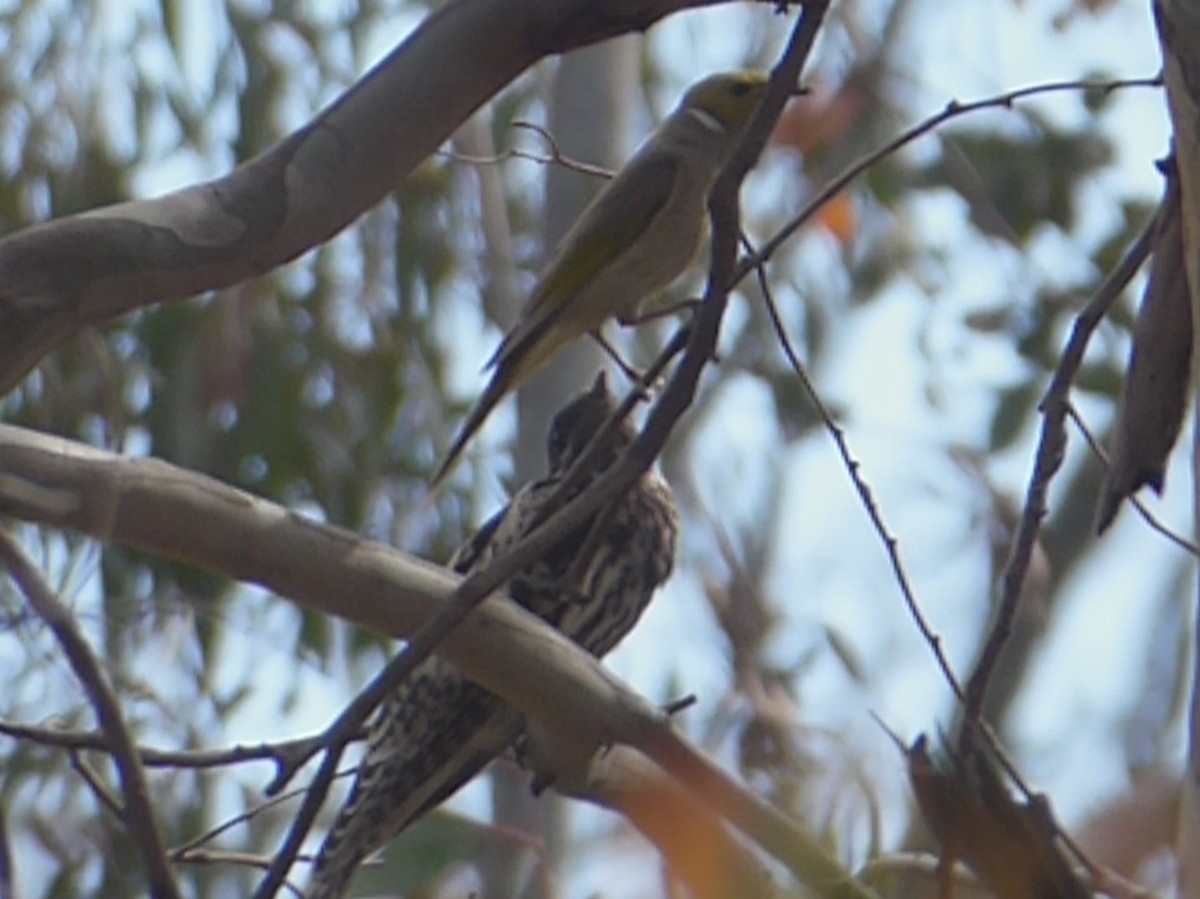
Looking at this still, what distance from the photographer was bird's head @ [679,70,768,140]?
3170 mm

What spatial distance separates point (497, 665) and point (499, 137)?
2.95 m

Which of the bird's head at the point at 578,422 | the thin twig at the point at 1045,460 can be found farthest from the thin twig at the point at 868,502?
the bird's head at the point at 578,422

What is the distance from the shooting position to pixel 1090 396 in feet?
15.5

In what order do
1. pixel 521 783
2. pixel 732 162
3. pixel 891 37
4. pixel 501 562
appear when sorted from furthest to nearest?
pixel 891 37, pixel 521 783, pixel 732 162, pixel 501 562

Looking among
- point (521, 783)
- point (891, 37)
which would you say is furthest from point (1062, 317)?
point (521, 783)

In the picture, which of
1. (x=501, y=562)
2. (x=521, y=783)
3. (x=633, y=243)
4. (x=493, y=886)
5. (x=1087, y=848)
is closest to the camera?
(x=1087, y=848)

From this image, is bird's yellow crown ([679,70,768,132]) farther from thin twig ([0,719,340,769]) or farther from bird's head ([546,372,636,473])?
thin twig ([0,719,340,769])

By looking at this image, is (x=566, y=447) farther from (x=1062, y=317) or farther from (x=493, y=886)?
(x=1062, y=317)

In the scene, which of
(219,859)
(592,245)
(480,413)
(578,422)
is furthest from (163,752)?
(578,422)

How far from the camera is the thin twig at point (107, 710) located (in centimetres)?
139

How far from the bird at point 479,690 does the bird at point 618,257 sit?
0.52 ft

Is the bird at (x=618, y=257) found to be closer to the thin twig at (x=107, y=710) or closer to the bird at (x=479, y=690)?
the bird at (x=479, y=690)

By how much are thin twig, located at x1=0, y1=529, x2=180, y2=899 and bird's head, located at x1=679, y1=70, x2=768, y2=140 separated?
6.05 ft

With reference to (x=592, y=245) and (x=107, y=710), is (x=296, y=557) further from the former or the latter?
(x=592, y=245)
